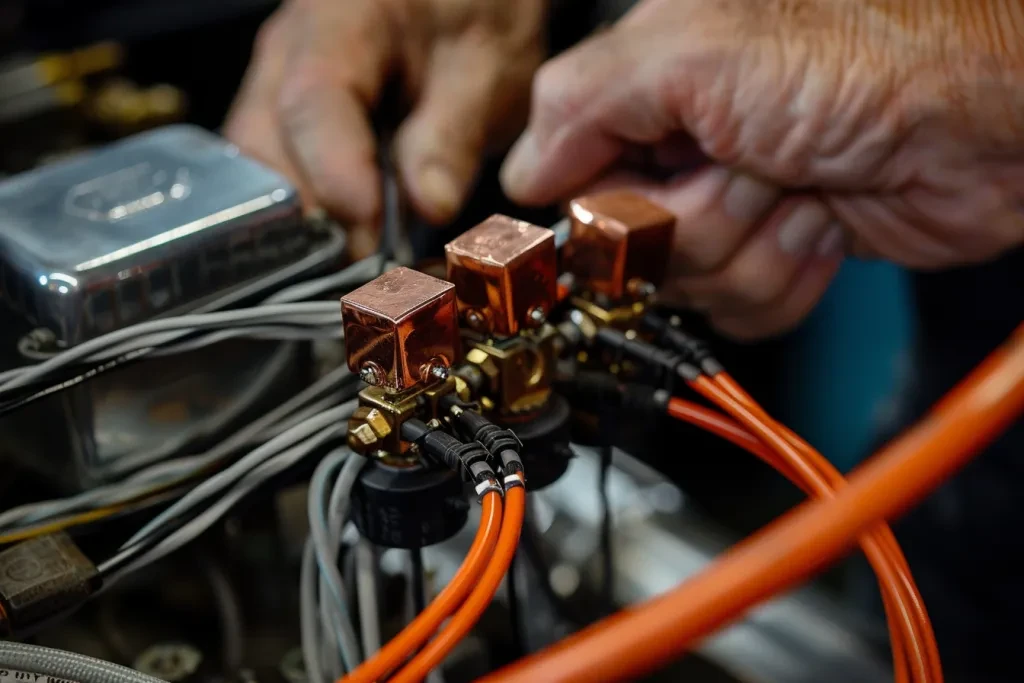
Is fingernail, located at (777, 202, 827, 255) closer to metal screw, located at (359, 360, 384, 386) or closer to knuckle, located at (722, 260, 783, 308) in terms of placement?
knuckle, located at (722, 260, 783, 308)

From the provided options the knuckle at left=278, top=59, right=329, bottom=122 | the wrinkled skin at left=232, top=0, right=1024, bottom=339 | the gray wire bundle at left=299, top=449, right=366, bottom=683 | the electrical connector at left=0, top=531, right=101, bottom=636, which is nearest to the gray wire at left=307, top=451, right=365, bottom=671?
the gray wire bundle at left=299, top=449, right=366, bottom=683

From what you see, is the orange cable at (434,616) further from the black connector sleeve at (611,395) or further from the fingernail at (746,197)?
the fingernail at (746,197)

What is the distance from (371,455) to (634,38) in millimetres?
381

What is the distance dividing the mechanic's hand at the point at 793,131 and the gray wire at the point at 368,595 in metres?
0.37

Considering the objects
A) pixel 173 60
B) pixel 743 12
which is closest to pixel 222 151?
pixel 743 12

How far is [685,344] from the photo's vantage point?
1.59 ft

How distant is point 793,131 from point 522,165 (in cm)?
22

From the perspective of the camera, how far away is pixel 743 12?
0.60 metres

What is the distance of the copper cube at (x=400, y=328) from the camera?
372 mm

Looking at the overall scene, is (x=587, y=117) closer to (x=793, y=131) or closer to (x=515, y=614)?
(x=793, y=131)

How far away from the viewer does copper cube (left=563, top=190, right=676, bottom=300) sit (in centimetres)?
48

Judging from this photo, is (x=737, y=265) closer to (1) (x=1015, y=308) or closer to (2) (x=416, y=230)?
(2) (x=416, y=230)

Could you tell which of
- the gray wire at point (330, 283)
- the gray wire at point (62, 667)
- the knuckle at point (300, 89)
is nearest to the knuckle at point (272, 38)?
the knuckle at point (300, 89)

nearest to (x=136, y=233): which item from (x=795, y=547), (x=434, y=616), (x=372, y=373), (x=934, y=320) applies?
(x=372, y=373)
